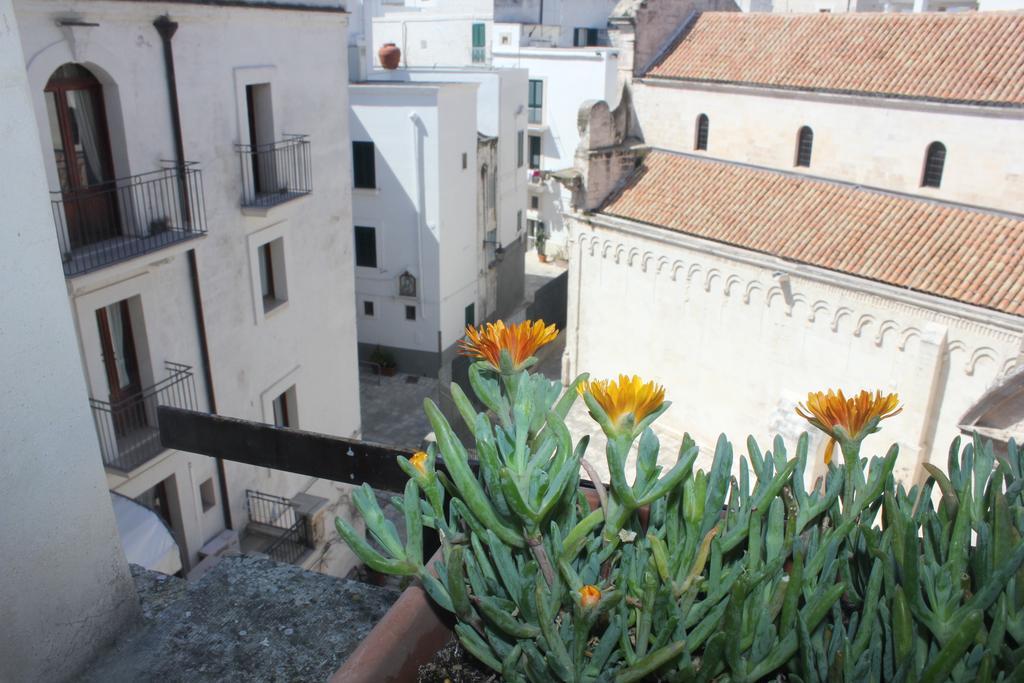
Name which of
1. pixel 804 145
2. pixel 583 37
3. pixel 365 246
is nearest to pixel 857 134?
pixel 804 145

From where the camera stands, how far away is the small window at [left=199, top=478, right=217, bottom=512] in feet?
32.3

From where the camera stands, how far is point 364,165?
18.8 metres

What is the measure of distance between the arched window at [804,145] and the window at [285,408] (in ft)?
35.1

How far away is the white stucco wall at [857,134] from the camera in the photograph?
1306cm

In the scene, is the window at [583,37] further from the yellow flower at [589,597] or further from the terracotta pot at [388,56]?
the yellow flower at [589,597]

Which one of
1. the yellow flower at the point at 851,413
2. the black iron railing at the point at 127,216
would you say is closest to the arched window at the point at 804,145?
the black iron railing at the point at 127,216

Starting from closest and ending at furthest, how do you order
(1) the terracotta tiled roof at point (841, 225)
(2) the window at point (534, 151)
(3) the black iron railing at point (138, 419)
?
(3) the black iron railing at point (138, 419) < (1) the terracotta tiled roof at point (841, 225) < (2) the window at point (534, 151)

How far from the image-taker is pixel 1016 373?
10.7 meters

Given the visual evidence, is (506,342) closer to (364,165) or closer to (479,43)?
(364,165)

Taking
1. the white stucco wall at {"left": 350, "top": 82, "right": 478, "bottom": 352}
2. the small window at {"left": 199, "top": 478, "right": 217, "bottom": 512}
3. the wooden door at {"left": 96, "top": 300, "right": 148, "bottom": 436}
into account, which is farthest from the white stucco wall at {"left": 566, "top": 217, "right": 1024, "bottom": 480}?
the wooden door at {"left": 96, "top": 300, "right": 148, "bottom": 436}

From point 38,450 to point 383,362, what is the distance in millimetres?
18320

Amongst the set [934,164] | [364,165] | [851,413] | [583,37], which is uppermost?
[583,37]

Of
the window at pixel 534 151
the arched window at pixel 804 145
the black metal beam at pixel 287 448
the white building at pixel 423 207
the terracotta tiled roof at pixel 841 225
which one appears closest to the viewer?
the black metal beam at pixel 287 448

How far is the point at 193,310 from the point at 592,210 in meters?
10.0
